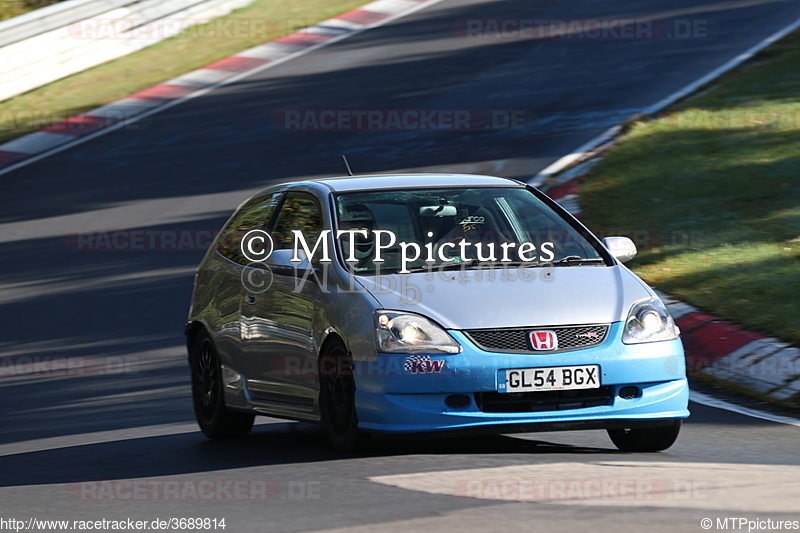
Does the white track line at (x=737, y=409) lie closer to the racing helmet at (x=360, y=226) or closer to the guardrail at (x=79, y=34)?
the racing helmet at (x=360, y=226)

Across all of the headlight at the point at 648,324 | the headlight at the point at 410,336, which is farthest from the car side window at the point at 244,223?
the headlight at the point at 648,324

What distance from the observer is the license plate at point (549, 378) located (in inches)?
293

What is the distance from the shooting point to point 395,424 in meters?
7.47

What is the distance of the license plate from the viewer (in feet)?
24.4

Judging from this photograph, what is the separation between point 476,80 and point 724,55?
13.0ft

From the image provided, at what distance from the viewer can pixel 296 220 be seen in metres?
9.02

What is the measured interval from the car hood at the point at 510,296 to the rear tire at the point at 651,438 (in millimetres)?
705

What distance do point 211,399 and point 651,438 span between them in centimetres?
308

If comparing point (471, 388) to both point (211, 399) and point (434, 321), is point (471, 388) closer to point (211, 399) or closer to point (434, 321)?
point (434, 321)

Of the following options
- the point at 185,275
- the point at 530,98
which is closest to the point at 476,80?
the point at 530,98

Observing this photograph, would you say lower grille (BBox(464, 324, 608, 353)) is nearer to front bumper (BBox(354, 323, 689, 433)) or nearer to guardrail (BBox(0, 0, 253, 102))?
front bumper (BBox(354, 323, 689, 433))

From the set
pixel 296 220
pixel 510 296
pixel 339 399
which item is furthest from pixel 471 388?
pixel 296 220

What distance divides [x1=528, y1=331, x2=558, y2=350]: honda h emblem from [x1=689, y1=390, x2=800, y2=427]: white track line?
6.77 ft

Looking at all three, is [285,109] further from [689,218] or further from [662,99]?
[689,218]
